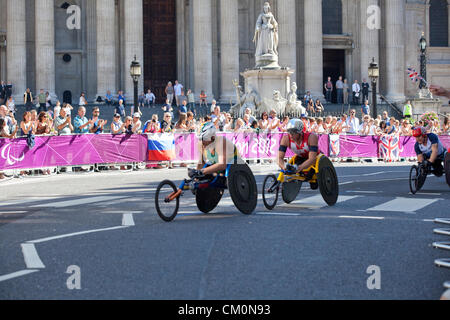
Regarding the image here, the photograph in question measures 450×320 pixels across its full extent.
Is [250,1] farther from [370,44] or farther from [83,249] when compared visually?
[83,249]

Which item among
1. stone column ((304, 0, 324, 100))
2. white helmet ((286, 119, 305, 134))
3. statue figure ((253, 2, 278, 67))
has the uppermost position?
stone column ((304, 0, 324, 100))

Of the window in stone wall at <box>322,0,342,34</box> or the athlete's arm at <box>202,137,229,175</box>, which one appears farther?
the window in stone wall at <box>322,0,342,34</box>

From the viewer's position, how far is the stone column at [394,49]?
2163 inches

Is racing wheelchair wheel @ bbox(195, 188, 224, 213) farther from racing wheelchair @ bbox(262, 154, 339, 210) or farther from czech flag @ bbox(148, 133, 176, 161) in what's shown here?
czech flag @ bbox(148, 133, 176, 161)

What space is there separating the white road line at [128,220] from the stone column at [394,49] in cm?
4458

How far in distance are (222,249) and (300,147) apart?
4.81m

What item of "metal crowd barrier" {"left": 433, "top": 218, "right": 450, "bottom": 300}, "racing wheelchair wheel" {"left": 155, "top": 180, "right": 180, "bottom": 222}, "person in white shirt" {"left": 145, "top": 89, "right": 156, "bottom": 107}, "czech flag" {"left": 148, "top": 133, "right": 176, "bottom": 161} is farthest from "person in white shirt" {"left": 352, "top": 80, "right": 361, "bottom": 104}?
"metal crowd barrier" {"left": 433, "top": 218, "right": 450, "bottom": 300}

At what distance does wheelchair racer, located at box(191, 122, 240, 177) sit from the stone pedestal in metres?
23.1

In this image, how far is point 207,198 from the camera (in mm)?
12414

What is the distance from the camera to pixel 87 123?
24859mm

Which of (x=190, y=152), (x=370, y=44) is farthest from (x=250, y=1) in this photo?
(x=190, y=152)

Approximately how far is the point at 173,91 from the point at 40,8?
998 cm

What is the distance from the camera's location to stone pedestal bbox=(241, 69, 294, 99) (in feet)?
115

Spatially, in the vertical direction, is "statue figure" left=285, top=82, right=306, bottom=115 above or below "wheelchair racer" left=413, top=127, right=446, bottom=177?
above
